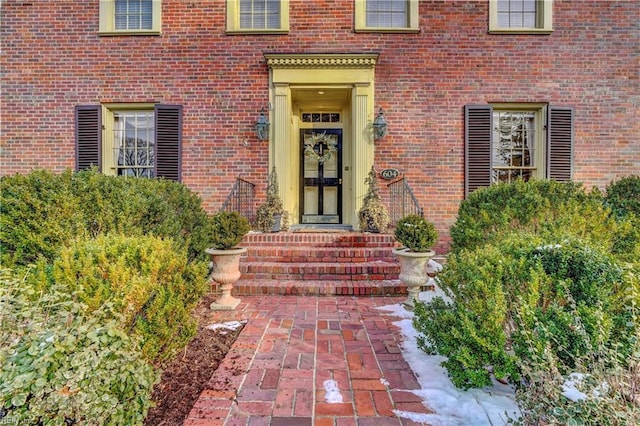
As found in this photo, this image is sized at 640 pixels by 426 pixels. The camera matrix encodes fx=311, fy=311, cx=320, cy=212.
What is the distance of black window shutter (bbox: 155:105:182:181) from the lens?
239 inches

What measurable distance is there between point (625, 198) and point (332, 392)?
494 centimetres

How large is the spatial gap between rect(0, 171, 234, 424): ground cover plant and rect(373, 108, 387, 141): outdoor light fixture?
4.42 m

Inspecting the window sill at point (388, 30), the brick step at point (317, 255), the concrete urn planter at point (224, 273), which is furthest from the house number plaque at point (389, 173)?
the concrete urn planter at point (224, 273)

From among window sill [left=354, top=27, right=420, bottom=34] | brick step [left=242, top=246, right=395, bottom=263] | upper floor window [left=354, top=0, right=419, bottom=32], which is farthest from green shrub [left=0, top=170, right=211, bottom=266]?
upper floor window [left=354, top=0, right=419, bottom=32]

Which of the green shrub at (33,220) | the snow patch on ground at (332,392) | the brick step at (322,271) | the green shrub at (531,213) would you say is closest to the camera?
the snow patch on ground at (332,392)

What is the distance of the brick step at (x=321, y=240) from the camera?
5.08m

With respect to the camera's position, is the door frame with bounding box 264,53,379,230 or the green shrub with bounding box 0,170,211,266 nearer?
the green shrub with bounding box 0,170,211,266

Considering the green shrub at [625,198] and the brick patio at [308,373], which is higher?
the green shrub at [625,198]

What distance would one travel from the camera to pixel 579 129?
6.04m

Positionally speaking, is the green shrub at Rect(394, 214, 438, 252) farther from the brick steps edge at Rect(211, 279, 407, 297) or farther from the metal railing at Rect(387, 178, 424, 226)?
the metal railing at Rect(387, 178, 424, 226)

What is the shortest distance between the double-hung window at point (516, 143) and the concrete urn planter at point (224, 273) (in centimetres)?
464

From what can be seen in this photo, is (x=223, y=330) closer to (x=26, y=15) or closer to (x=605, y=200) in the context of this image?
(x=605, y=200)

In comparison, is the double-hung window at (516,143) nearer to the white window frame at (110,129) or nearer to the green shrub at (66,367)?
the green shrub at (66,367)

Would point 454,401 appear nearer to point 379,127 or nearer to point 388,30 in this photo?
point 379,127
